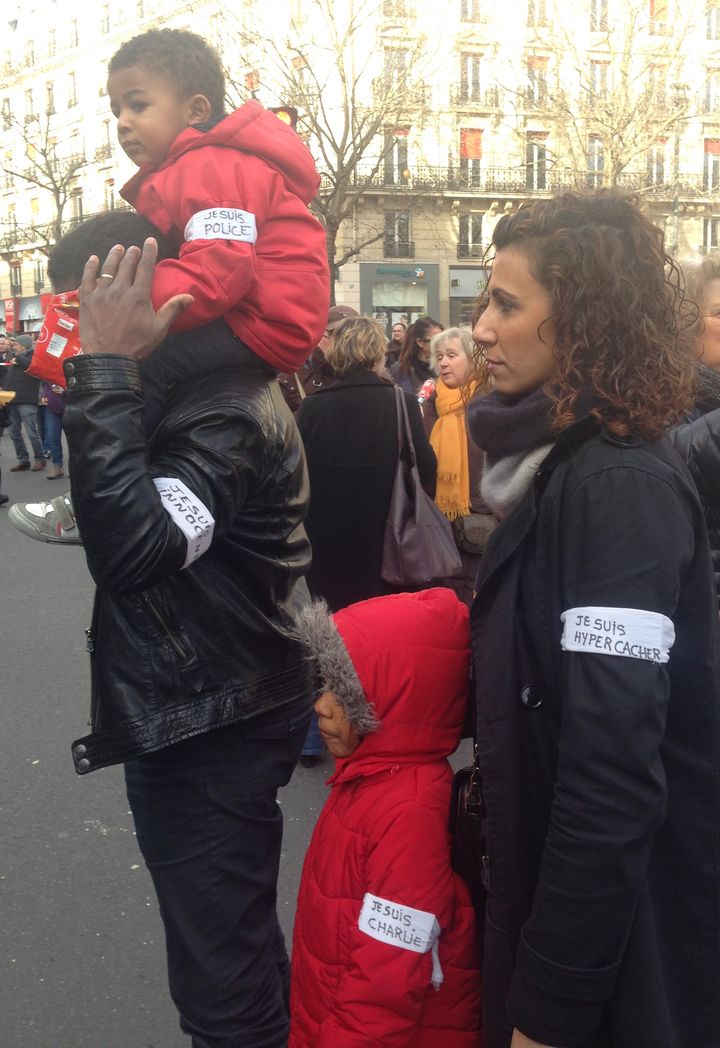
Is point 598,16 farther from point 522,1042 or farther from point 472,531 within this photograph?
point 522,1042

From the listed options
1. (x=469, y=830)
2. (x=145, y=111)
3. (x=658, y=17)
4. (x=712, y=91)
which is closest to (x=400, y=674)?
(x=469, y=830)

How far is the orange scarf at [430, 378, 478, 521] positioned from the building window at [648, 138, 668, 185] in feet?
85.3

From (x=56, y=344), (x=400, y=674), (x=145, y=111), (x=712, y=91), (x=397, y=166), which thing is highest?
(x=712, y=91)

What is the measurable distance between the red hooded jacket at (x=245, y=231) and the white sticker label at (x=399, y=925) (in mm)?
1019

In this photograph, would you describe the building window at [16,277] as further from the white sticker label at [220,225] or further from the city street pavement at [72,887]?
the white sticker label at [220,225]

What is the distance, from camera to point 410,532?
4332 millimetres

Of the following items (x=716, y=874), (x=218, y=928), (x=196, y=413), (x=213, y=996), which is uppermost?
(x=196, y=413)

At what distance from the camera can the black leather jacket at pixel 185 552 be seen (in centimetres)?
166

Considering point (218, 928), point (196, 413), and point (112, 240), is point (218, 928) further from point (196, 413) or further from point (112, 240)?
point (112, 240)

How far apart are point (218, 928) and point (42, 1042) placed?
3.40 feet

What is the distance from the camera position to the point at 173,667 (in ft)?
5.97

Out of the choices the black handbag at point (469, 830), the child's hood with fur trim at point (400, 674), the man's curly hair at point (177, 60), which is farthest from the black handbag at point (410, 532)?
the black handbag at point (469, 830)

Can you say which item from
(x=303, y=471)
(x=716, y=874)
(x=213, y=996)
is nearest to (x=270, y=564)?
(x=303, y=471)

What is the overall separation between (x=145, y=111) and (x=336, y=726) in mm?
1309
